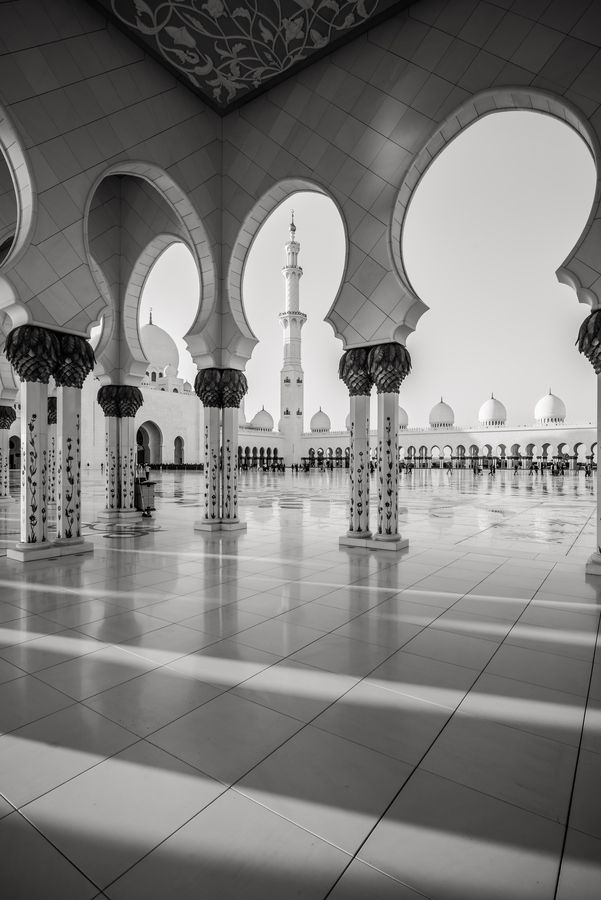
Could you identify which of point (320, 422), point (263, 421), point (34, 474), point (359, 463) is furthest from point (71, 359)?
point (320, 422)

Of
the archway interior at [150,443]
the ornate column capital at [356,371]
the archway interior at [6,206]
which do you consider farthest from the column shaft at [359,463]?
the archway interior at [150,443]

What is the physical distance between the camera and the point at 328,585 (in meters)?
3.82

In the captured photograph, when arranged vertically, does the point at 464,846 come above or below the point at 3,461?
below

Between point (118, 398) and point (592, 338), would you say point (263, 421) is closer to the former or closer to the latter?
point (118, 398)

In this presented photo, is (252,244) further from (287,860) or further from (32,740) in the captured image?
(287,860)

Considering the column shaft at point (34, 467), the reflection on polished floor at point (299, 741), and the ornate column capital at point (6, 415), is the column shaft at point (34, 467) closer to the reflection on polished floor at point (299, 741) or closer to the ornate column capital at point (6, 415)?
the reflection on polished floor at point (299, 741)

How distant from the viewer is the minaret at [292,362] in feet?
106

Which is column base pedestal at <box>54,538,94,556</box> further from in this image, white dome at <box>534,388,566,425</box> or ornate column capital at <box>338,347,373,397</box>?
white dome at <box>534,388,566,425</box>

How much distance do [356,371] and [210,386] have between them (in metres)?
2.06

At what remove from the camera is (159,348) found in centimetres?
3241

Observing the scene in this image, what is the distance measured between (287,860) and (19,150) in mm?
5355

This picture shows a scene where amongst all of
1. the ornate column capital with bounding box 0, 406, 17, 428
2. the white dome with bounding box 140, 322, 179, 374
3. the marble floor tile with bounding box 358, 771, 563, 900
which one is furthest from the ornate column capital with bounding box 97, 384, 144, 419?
the white dome with bounding box 140, 322, 179, 374

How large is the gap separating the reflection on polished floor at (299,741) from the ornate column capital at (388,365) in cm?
233

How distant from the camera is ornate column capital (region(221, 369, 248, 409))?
6691 millimetres
